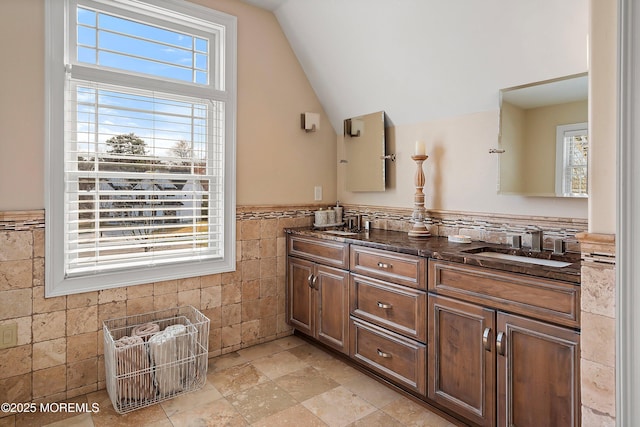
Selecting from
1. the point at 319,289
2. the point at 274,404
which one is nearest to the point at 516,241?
the point at 319,289

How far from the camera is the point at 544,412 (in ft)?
5.26

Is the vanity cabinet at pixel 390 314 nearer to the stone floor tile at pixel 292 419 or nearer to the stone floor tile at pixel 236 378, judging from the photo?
the stone floor tile at pixel 292 419

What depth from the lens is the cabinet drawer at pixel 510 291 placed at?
153 cm

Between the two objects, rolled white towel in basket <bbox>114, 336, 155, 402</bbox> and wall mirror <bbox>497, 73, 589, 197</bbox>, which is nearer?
wall mirror <bbox>497, 73, 589, 197</bbox>

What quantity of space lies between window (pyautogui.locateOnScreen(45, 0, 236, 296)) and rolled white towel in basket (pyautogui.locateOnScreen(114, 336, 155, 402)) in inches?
16.9

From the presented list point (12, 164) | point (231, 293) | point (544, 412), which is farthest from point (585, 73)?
point (12, 164)

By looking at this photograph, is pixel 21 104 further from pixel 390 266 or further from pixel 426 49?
pixel 426 49

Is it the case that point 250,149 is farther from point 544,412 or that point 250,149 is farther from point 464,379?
point 544,412

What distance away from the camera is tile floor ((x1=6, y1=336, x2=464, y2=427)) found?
2033mm

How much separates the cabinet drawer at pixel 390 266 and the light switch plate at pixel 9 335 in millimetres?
1974

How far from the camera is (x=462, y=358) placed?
1900 mm

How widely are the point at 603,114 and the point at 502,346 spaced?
1054mm

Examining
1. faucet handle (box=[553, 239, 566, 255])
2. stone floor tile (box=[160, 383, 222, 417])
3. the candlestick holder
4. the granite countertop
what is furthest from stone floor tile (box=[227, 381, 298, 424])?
faucet handle (box=[553, 239, 566, 255])

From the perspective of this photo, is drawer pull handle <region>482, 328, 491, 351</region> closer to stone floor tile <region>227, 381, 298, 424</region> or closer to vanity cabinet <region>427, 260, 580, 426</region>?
vanity cabinet <region>427, 260, 580, 426</region>
